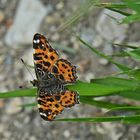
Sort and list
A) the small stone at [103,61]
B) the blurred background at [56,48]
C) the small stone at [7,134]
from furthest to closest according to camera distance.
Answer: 1. the small stone at [7,134]
2. the small stone at [103,61]
3. the blurred background at [56,48]

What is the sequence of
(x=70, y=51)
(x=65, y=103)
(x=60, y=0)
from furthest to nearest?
(x=60, y=0) < (x=70, y=51) < (x=65, y=103)

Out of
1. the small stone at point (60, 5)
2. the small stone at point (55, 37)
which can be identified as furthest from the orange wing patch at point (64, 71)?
the small stone at point (60, 5)

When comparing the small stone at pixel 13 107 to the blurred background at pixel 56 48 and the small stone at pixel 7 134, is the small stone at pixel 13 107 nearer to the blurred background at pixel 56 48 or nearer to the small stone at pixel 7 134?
the blurred background at pixel 56 48

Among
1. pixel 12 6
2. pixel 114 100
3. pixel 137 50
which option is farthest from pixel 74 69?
pixel 12 6

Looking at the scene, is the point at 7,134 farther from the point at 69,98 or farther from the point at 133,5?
the point at 133,5

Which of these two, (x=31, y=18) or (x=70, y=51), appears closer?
(x=70, y=51)

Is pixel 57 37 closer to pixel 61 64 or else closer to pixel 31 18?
pixel 31 18

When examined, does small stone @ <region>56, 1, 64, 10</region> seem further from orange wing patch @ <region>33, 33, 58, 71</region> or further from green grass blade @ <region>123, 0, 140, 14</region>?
green grass blade @ <region>123, 0, 140, 14</region>
